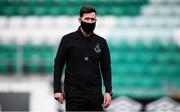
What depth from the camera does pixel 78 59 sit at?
3061 mm

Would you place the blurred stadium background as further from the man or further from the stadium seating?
the man

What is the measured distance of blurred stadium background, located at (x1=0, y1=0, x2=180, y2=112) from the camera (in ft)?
25.4

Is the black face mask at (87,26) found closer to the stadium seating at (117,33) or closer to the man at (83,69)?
the man at (83,69)

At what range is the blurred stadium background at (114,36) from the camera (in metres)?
7.73

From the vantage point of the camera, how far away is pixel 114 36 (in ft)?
27.9

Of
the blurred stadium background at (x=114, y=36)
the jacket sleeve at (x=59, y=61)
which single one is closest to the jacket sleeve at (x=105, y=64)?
the jacket sleeve at (x=59, y=61)

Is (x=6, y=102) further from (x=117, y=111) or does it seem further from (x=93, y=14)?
(x=93, y=14)

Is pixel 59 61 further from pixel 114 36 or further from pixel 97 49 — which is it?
pixel 114 36

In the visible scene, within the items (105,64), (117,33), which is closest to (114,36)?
(117,33)

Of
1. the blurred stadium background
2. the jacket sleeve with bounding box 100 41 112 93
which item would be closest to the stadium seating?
the blurred stadium background

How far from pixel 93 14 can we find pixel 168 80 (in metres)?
4.55

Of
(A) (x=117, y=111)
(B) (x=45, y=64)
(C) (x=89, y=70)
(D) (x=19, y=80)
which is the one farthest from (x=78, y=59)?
(B) (x=45, y=64)

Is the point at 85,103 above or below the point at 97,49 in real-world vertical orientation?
below

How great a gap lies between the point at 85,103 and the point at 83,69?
0.71 feet
